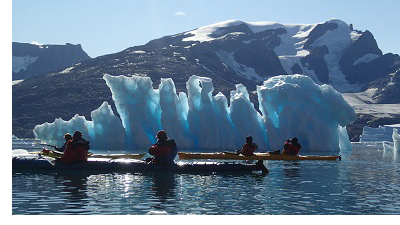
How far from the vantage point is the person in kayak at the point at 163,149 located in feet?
87.1

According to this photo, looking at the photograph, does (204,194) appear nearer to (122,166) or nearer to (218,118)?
(122,166)

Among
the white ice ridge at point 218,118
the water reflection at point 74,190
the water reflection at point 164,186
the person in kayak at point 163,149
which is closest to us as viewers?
the water reflection at point 74,190

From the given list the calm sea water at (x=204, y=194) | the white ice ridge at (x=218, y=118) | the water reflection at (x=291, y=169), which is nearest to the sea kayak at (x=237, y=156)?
the water reflection at (x=291, y=169)

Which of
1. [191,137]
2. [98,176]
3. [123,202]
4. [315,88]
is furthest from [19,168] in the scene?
[315,88]

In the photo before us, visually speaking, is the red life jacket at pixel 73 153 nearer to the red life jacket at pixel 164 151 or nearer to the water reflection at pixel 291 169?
the red life jacket at pixel 164 151

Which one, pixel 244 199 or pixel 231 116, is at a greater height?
pixel 231 116

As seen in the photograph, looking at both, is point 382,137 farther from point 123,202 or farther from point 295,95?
point 123,202

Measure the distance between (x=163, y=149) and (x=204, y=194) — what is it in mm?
6580

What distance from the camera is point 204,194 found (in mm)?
20656

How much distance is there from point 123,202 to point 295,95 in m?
39.8

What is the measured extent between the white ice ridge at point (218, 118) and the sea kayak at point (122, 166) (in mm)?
28629

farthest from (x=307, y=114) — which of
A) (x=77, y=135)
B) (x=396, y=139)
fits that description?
(x=77, y=135)

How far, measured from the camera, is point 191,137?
5897cm

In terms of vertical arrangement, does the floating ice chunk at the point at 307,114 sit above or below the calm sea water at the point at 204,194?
above
